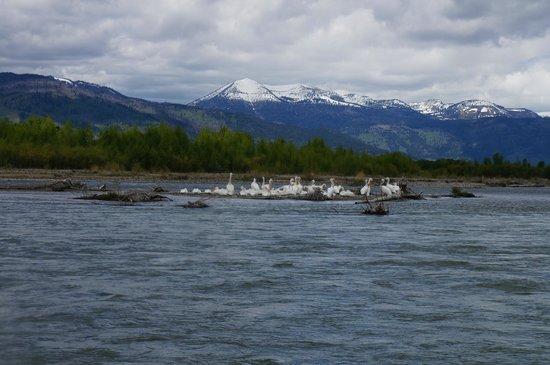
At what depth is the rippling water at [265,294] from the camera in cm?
1329

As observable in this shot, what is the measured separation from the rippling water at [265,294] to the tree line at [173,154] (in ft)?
288

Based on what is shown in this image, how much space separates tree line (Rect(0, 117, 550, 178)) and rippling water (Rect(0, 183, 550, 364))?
8774 cm

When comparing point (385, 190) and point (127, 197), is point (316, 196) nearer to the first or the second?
point (385, 190)

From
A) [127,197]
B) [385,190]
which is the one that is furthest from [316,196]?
[127,197]

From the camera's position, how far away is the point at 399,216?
44.8 meters

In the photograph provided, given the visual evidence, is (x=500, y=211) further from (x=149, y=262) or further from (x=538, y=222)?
(x=149, y=262)

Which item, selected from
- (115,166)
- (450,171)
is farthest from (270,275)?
(450,171)

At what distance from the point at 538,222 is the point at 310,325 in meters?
31.9

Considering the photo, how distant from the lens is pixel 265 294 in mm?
18031

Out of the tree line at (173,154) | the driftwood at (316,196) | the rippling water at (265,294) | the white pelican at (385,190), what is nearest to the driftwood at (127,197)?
the driftwood at (316,196)

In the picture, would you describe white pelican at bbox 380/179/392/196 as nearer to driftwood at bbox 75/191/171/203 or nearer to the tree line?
driftwood at bbox 75/191/171/203

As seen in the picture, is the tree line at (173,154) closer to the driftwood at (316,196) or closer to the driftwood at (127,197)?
the driftwood at (316,196)

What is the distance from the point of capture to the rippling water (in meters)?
13.3

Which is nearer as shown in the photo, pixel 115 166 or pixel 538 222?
pixel 538 222
